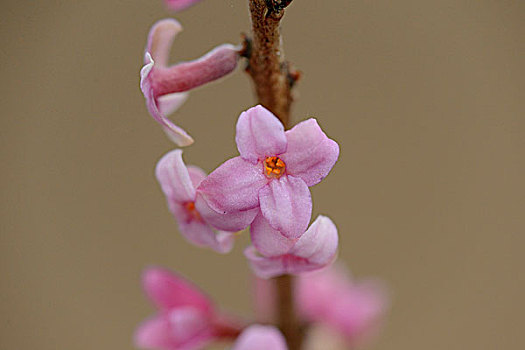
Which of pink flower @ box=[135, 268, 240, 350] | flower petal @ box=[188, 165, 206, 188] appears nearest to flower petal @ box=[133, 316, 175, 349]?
pink flower @ box=[135, 268, 240, 350]

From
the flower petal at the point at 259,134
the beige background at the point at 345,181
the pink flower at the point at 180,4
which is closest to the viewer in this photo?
the flower petal at the point at 259,134

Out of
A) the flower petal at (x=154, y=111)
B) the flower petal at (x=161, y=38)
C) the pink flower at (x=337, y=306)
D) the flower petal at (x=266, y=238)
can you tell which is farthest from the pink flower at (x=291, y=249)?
the pink flower at (x=337, y=306)

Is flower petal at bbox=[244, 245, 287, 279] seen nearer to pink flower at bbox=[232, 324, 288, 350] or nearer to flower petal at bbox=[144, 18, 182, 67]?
pink flower at bbox=[232, 324, 288, 350]

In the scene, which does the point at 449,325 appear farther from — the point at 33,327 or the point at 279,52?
the point at 279,52

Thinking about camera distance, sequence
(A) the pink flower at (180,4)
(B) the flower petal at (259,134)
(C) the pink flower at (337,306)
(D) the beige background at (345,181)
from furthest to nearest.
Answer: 1. (D) the beige background at (345,181)
2. (C) the pink flower at (337,306)
3. (A) the pink flower at (180,4)
4. (B) the flower petal at (259,134)

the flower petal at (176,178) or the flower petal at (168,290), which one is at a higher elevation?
the flower petal at (176,178)

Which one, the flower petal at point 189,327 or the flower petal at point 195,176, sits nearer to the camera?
the flower petal at point 195,176

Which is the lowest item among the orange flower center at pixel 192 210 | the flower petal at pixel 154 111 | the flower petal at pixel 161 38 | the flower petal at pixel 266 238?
the flower petal at pixel 266 238

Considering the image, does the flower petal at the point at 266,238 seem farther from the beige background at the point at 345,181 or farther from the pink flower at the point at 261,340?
the beige background at the point at 345,181

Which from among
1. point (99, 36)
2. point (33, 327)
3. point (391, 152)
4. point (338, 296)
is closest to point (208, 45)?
point (99, 36)
